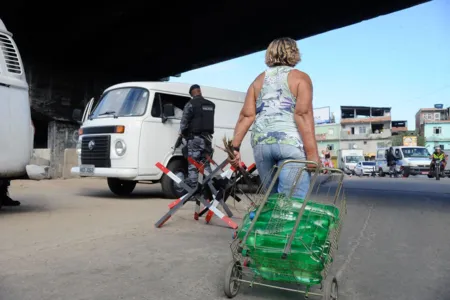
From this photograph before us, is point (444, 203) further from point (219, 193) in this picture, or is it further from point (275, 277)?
point (275, 277)

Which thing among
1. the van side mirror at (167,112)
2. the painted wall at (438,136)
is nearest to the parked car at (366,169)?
the van side mirror at (167,112)

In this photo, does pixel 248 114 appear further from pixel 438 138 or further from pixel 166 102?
pixel 438 138

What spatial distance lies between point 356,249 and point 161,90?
5741 millimetres

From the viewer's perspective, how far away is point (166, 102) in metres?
9.25

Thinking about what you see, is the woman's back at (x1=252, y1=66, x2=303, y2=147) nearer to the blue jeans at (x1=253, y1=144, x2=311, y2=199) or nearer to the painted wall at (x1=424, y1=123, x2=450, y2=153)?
the blue jeans at (x1=253, y1=144, x2=311, y2=199)

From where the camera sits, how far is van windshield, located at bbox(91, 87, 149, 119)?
29.0 ft

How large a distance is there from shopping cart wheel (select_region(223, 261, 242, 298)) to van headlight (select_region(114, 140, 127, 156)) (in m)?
5.84

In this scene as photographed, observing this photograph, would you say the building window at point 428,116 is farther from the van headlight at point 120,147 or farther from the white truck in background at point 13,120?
the white truck in background at point 13,120

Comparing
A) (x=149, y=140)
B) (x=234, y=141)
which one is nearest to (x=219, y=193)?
(x=234, y=141)

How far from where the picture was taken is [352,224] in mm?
6418

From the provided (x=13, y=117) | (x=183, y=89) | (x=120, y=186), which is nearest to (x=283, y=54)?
(x=13, y=117)

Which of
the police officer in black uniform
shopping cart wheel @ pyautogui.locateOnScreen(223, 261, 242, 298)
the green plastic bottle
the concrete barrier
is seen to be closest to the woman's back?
the green plastic bottle

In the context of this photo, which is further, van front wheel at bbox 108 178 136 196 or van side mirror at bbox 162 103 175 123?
van front wheel at bbox 108 178 136 196

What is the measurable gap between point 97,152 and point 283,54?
620 cm
